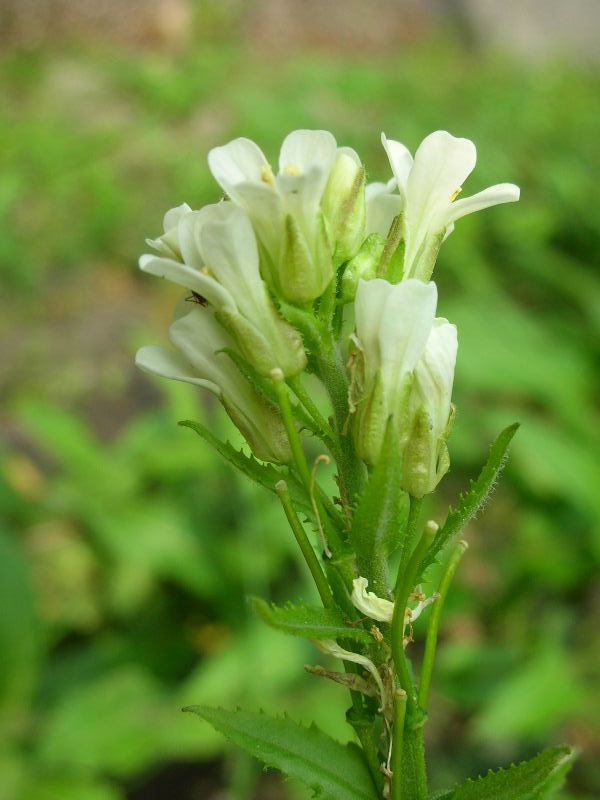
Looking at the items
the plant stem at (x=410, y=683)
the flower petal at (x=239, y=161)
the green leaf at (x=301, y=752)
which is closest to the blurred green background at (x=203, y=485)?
the green leaf at (x=301, y=752)

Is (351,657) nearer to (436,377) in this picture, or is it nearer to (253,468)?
(253,468)

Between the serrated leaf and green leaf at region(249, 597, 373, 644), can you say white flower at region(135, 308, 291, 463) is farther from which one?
green leaf at region(249, 597, 373, 644)

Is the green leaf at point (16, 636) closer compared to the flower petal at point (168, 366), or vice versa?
the flower petal at point (168, 366)

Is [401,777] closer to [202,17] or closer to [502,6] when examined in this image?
[202,17]

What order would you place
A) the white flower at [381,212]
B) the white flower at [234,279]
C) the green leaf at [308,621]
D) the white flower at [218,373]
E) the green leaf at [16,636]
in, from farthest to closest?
the green leaf at [16,636], the white flower at [381,212], the white flower at [218,373], the white flower at [234,279], the green leaf at [308,621]

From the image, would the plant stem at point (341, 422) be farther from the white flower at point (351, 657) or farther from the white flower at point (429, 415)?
the white flower at point (351, 657)

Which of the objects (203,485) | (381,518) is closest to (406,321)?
(381,518)

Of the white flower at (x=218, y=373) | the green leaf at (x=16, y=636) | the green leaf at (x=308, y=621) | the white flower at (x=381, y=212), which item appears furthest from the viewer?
the green leaf at (x=16, y=636)
